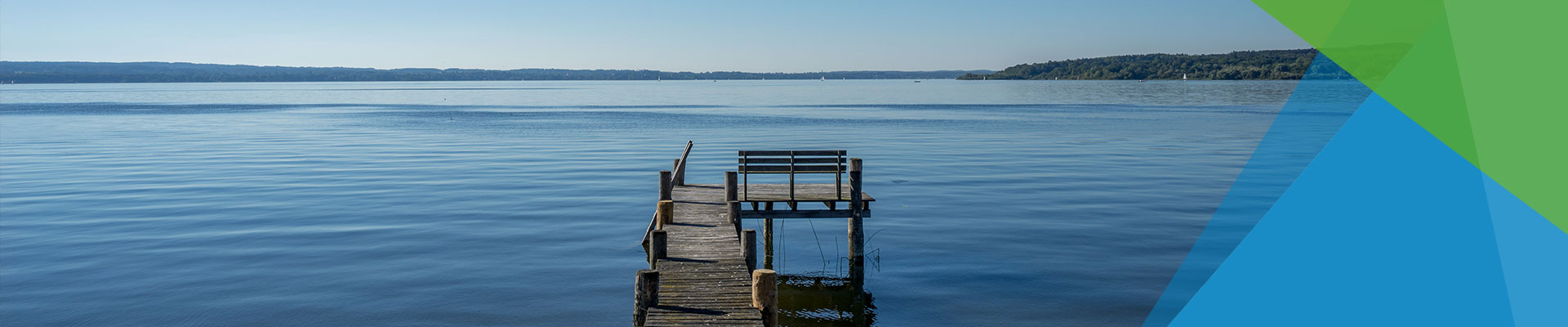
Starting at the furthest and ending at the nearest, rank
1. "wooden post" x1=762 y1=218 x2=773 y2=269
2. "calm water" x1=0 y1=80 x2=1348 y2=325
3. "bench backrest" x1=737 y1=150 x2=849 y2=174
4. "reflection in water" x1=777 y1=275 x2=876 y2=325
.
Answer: "wooden post" x1=762 y1=218 x2=773 y2=269 < "bench backrest" x1=737 y1=150 x2=849 y2=174 < "calm water" x1=0 y1=80 x2=1348 y2=325 < "reflection in water" x1=777 y1=275 x2=876 y2=325

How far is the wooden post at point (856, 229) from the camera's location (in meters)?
18.7

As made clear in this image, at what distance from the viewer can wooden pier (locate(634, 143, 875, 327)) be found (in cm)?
1167

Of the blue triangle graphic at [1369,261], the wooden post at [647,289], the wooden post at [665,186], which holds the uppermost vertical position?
the wooden post at [665,186]

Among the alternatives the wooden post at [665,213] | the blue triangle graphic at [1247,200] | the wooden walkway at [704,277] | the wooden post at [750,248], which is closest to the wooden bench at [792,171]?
the wooden walkway at [704,277]

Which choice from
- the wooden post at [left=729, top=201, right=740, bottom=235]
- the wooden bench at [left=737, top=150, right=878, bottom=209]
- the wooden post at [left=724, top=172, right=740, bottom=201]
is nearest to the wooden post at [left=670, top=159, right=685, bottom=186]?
the wooden bench at [left=737, top=150, right=878, bottom=209]

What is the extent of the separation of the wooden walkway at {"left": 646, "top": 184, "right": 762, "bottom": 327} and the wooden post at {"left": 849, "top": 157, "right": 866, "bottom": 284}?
2270 mm

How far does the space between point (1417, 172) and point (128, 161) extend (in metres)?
44.0

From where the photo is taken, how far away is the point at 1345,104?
96.1 metres

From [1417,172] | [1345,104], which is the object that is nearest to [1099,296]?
[1417,172]

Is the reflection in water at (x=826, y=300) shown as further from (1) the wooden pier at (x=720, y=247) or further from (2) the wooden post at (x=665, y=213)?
(2) the wooden post at (x=665, y=213)

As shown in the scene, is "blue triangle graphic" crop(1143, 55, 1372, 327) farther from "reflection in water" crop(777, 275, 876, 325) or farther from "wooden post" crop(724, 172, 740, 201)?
"wooden post" crop(724, 172, 740, 201)

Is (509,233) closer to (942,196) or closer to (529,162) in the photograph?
(942,196)

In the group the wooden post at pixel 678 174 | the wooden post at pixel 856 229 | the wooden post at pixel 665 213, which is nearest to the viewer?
the wooden post at pixel 665 213

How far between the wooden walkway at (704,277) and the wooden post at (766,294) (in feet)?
0.31
